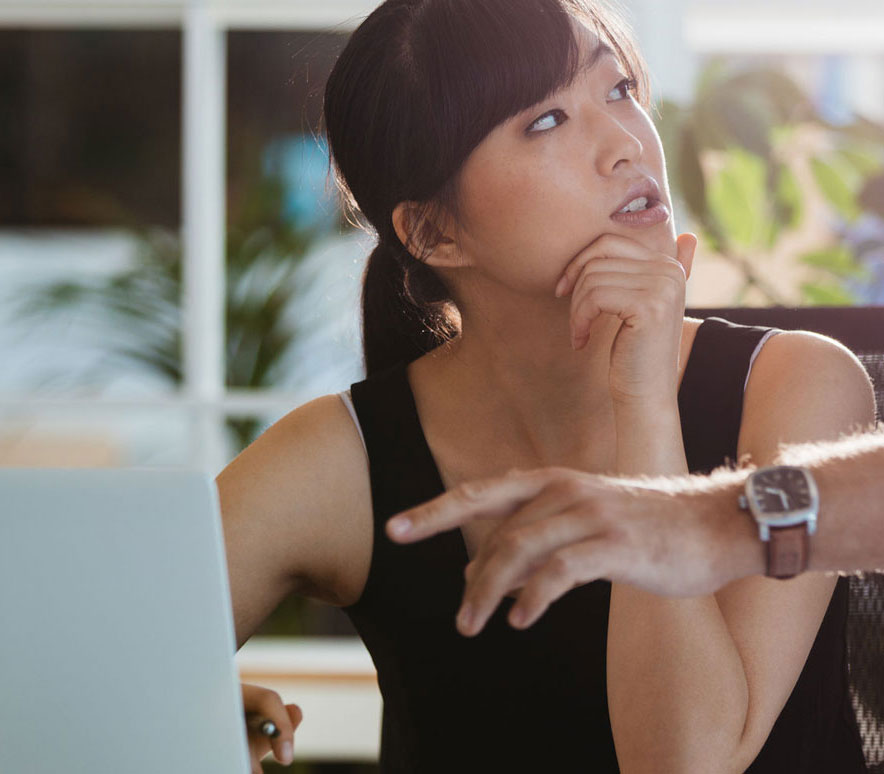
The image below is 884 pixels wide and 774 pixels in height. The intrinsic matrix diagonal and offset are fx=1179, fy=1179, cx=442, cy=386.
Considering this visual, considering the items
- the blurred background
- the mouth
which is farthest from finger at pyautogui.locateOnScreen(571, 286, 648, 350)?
the blurred background

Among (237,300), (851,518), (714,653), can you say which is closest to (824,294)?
(237,300)

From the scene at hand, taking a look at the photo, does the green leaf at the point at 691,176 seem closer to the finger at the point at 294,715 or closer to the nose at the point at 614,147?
the nose at the point at 614,147

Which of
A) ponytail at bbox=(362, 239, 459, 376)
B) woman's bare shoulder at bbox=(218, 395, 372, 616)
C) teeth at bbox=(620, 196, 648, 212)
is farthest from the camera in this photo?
ponytail at bbox=(362, 239, 459, 376)

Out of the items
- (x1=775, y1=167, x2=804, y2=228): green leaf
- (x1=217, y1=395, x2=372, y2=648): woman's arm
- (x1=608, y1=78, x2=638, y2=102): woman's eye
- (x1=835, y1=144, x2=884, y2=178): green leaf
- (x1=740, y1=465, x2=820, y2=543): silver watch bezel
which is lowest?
(x1=740, y1=465, x2=820, y2=543): silver watch bezel

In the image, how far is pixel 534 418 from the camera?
1583 millimetres

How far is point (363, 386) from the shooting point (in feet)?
5.33

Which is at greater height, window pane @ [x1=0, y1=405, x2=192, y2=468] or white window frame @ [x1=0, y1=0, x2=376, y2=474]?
white window frame @ [x1=0, y1=0, x2=376, y2=474]

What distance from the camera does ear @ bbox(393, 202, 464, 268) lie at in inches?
60.9

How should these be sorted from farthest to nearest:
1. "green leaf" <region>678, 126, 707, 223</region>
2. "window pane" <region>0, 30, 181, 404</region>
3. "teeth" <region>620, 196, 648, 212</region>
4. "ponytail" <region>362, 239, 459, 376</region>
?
"window pane" <region>0, 30, 181, 404</region> → "green leaf" <region>678, 126, 707, 223</region> → "ponytail" <region>362, 239, 459, 376</region> → "teeth" <region>620, 196, 648, 212</region>

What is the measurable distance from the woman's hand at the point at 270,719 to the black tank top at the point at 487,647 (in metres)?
0.27

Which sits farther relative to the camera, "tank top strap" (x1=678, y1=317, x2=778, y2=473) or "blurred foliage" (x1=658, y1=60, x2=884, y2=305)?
"blurred foliage" (x1=658, y1=60, x2=884, y2=305)

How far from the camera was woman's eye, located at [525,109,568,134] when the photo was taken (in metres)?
1.40

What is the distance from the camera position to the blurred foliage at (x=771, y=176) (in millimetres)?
3340

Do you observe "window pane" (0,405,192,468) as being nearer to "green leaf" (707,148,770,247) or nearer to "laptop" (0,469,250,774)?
"green leaf" (707,148,770,247)
